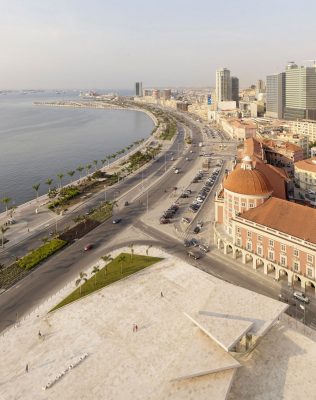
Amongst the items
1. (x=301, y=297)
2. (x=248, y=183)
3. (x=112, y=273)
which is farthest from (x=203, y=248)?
(x=301, y=297)

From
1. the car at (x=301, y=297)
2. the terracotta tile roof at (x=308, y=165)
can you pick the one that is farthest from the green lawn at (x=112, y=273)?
the terracotta tile roof at (x=308, y=165)

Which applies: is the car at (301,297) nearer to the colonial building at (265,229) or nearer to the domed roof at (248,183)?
the colonial building at (265,229)

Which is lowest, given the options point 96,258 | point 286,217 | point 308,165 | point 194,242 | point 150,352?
point 150,352

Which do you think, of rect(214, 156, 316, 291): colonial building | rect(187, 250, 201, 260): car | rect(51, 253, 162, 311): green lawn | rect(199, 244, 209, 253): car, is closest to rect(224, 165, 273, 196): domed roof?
rect(214, 156, 316, 291): colonial building

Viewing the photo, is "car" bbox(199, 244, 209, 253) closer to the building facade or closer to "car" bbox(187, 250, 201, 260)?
"car" bbox(187, 250, 201, 260)

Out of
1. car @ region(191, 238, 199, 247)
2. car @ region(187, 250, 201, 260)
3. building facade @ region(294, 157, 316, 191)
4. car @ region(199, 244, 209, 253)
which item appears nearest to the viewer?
car @ region(187, 250, 201, 260)

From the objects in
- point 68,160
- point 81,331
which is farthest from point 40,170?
point 81,331

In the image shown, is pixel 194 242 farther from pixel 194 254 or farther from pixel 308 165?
pixel 308 165
